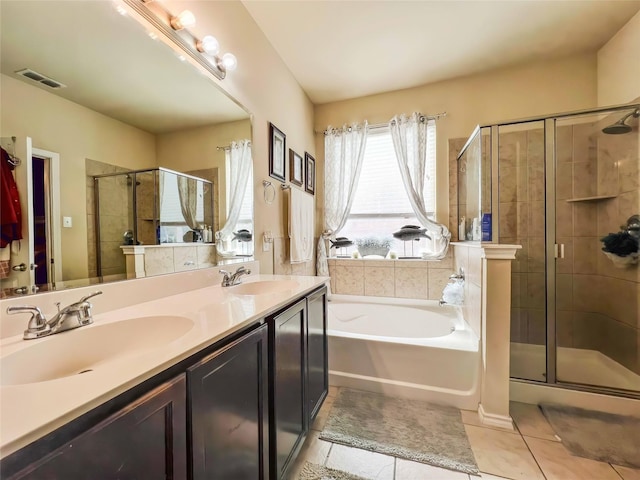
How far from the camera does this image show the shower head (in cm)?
191

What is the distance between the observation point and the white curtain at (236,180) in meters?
1.68

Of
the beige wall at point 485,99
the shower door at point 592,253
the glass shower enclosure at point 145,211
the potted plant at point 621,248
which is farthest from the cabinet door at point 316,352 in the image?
the potted plant at point 621,248

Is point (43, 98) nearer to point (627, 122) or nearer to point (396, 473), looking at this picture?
point (396, 473)

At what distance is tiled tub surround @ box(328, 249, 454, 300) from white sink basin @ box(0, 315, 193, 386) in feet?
7.43

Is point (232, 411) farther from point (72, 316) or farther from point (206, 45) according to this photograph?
point (206, 45)

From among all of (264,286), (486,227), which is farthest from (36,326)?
(486,227)

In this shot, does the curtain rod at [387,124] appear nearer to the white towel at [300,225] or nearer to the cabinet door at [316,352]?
the white towel at [300,225]

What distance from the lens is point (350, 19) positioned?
1.94m

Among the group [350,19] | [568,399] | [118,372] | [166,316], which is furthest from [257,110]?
[568,399]

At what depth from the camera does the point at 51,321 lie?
753mm

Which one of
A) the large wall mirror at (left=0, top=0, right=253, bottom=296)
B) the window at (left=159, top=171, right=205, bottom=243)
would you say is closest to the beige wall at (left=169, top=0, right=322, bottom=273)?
the large wall mirror at (left=0, top=0, right=253, bottom=296)

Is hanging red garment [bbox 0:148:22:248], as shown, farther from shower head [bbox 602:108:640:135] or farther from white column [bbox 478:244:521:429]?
shower head [bbox 602:108:640:135]

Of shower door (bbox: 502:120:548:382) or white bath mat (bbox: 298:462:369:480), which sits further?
shower door (bbox: 502:120:548:382)

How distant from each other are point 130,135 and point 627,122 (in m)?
3.17
